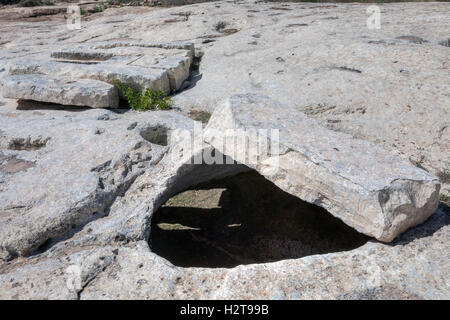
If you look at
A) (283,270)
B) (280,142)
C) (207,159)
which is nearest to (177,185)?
(207,159)

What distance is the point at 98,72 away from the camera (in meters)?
6.48

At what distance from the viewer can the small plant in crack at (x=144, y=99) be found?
19.9ft

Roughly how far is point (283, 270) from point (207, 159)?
146 centimetres

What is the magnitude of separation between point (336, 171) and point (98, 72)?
4.92 meters

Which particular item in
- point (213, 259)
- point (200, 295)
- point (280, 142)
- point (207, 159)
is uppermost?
point (280, 142)

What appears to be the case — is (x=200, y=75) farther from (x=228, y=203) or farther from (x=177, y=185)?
(x=177, y=185)

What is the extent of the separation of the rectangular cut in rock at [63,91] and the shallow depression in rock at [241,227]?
1954 millimetres

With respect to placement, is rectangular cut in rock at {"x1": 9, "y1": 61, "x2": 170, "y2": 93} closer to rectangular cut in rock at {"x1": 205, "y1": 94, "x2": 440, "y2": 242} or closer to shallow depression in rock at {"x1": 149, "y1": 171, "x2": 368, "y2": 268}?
shallow depression in rock at {"x1": 149, "y1": 171, "x2": 368, "y2": 268}

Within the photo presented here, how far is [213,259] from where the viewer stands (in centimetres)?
408

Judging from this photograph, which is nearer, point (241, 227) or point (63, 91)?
point (241, 227)

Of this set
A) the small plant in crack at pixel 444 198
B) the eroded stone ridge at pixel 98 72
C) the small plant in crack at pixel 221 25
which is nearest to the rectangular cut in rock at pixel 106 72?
the eroded stone ridge at pixel 98 72

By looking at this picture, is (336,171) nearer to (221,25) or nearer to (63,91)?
(63,91)

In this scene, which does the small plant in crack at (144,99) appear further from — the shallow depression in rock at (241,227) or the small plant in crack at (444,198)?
the small plant in crack at (444,198)

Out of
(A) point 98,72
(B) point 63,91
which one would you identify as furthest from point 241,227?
(A) point 98,72
